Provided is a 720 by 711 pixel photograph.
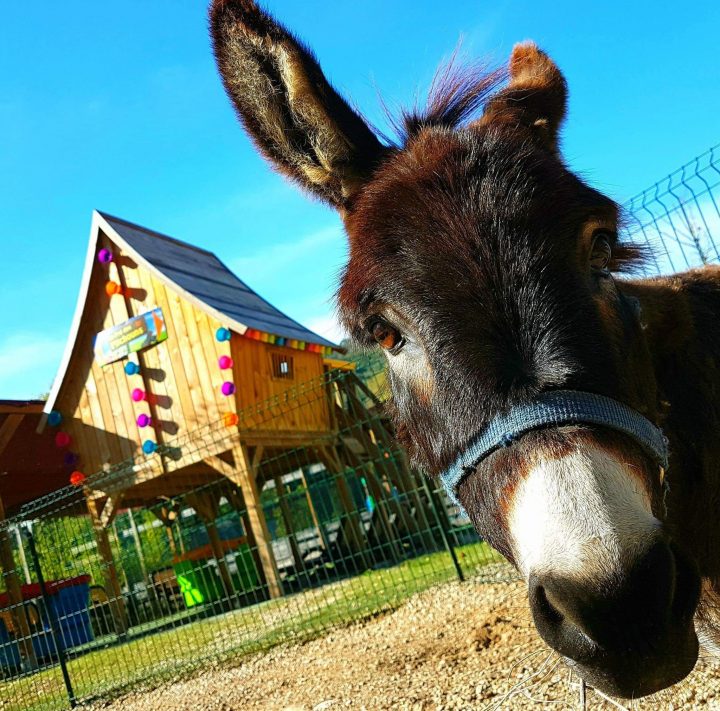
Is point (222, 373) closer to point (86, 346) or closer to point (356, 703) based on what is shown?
point (86, 346)

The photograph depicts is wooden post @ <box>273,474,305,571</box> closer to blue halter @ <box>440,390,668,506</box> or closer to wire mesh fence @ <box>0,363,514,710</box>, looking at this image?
wire mesh fence @ <box>0,363,514,710</box>

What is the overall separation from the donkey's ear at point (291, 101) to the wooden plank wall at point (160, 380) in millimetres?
9489

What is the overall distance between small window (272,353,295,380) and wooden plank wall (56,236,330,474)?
0.10 metres

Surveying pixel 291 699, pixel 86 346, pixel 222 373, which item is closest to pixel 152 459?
pixel 222 373

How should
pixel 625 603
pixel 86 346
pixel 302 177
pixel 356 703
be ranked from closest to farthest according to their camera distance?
pixel 625 603
pixel 302 177
pixel 356 703
pixel 86 346

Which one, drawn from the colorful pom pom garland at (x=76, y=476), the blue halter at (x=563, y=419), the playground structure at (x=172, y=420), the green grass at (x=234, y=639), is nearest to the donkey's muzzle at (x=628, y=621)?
the blue halter at (x=563, y=419)

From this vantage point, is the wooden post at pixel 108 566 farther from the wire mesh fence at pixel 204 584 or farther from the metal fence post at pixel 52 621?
the metal fence post at pixel 52 621

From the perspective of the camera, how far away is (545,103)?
2.79 metres

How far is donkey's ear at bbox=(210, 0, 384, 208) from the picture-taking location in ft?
8.11

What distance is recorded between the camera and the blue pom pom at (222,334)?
12117 mm

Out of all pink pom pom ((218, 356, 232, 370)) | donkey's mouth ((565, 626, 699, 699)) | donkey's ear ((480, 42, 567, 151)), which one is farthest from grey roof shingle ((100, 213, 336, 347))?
donkey's mouth ((565, 626, 699, 699))

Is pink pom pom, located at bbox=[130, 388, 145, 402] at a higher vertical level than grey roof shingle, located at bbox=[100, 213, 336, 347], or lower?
lower

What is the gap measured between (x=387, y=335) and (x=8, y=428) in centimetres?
1360

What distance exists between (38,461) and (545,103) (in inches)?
559
